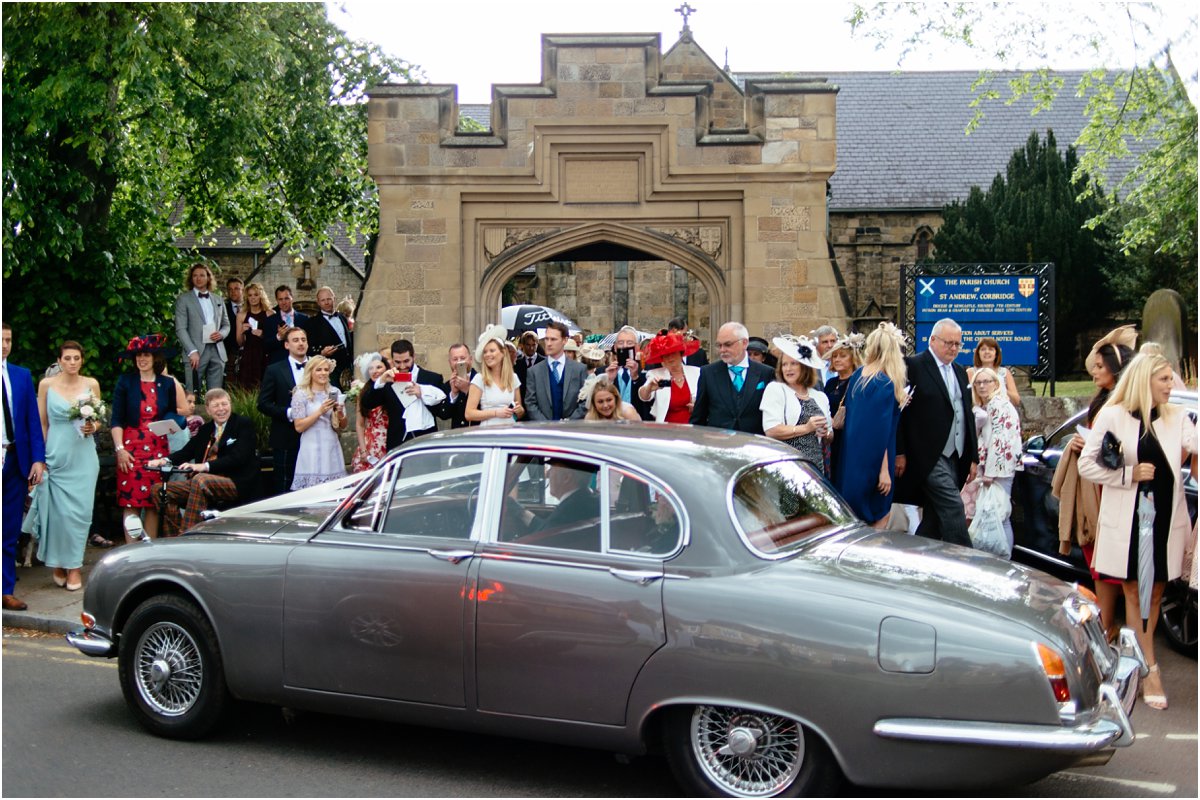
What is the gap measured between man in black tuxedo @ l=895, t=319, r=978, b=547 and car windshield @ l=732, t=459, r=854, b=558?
268cm

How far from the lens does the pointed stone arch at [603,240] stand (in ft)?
47.7

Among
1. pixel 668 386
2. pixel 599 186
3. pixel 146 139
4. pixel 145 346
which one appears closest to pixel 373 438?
pixel 145 346

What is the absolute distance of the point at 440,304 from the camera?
14469mm

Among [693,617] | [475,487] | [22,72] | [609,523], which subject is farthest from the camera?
[22,72]

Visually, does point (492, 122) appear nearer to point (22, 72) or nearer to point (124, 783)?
point (22, 72)

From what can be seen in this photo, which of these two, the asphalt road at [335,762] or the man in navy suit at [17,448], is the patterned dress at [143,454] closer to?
the man in navy suit at [17,448]

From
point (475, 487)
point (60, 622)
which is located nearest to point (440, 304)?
point (60, 622)

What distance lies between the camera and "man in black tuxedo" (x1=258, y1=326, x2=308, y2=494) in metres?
10.5

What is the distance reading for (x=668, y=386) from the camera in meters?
9.96

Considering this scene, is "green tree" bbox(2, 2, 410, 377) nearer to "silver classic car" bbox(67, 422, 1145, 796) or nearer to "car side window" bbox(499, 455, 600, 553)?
"silver classic car" bbox(67, 422, 1145, 796)

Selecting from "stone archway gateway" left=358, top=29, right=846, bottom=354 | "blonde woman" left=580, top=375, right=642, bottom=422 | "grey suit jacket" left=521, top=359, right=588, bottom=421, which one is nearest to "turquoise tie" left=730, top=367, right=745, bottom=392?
"blonde woman" left=580, top=375, right=642, bottom=422

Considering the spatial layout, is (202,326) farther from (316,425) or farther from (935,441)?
(935,441)

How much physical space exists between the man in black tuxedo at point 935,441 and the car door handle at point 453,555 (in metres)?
4.11

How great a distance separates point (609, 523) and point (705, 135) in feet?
31.8
